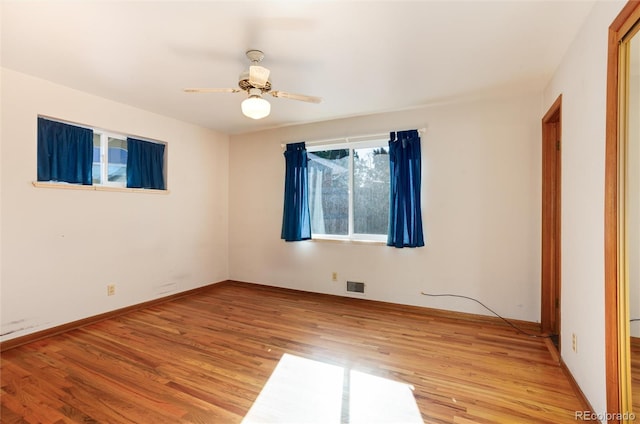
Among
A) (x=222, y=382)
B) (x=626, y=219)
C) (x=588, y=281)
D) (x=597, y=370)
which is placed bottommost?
(x=222, y=382)

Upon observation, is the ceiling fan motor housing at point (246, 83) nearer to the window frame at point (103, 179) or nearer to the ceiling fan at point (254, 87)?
the ceiling fan at point (254, 87)

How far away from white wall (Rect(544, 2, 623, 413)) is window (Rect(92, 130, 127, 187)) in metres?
4.32

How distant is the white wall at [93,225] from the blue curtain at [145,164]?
0.12m

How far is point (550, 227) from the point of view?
9.31 ft

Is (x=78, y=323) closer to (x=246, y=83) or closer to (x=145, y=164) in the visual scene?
(x=145, y=164)

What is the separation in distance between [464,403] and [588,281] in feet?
3.44

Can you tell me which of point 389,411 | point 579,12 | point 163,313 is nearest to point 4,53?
point 163,313

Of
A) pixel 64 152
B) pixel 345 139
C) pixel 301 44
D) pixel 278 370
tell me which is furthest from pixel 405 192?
pixel 64 152

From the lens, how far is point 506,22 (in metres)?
1.89

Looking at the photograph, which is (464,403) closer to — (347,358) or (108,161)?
(347,358)

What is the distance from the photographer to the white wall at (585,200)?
5.26 feet

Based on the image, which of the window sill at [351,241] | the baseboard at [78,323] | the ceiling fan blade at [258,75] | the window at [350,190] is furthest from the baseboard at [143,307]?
the ceiling fan blade at [258,75]

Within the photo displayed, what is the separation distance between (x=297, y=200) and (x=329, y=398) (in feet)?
8.54

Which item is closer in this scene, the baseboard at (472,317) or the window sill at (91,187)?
the window sill at (91,187)
